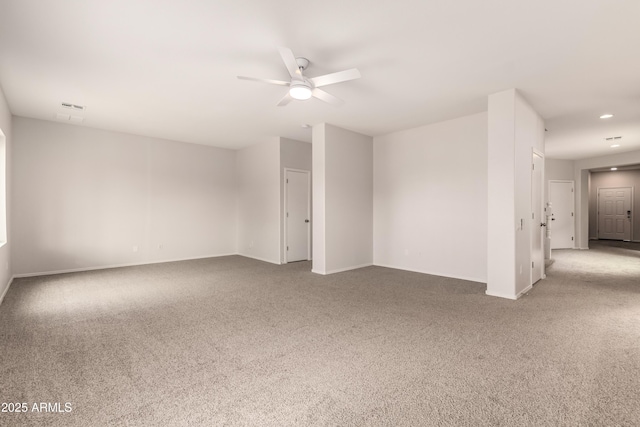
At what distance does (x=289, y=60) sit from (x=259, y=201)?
199 inches

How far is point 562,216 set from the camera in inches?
370

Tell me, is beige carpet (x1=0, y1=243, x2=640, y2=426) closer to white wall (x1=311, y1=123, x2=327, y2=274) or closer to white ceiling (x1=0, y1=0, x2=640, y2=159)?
white wall (x1=311, y1=123, x2=327, y2=274)

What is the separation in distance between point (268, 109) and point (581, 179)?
971cm

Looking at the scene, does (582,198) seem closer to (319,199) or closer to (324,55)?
(319,199)

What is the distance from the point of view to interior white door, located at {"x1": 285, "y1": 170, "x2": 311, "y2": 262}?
713cm

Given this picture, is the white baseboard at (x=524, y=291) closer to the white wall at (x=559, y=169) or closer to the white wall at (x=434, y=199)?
the white wall at (x=434, y=199)

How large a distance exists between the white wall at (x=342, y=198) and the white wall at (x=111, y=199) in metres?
3.26

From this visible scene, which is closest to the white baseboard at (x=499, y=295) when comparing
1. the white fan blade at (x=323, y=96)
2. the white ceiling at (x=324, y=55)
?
the white ceiling at (x=324, y=55)

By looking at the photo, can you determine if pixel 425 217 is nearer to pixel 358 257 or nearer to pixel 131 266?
pixel 358 257

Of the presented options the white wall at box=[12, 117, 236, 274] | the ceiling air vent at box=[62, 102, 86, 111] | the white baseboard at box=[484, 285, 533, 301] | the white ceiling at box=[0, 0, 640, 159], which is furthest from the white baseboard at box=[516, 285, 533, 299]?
the ceiling air vent at box=[62, 102, 86, 111]

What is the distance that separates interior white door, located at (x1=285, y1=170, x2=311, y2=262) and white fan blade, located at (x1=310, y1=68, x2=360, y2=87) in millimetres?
4028

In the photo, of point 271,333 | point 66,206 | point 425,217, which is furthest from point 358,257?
point 66,206

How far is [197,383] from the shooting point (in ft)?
7.10

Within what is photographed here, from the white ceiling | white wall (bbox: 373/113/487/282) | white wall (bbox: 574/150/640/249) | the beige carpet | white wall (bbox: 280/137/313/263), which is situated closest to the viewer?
the beige carpet
